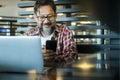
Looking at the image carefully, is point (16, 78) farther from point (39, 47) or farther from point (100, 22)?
point (100, 22)

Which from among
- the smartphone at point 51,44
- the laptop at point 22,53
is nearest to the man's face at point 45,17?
the smartphone at point 51,44

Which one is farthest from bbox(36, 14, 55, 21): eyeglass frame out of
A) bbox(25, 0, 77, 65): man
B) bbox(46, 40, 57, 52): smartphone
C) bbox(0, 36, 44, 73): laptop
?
bbox(0, 36, 44, 73): laptop

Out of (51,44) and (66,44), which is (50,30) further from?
(66,44)

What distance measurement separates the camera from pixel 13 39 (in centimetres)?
146

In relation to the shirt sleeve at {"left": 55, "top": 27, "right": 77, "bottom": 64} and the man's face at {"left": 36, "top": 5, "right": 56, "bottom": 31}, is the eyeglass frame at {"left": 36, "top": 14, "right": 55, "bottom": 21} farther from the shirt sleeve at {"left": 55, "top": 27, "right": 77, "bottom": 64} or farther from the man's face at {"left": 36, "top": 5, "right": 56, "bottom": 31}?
the shirt sleeve at {"left": 55, "top": 27, "right": 77, "bottom": 64}

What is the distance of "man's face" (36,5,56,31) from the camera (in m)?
3.03

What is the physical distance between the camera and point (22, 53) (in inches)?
57.3

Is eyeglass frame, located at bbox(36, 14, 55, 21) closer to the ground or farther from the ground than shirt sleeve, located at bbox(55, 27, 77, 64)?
farther from the ground

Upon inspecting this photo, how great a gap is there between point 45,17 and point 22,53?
64.0 inches

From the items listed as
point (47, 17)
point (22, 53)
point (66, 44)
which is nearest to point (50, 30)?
point (47, 17)

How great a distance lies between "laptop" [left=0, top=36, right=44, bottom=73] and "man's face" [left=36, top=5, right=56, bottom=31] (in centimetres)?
155

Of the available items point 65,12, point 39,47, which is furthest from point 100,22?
point 39,47

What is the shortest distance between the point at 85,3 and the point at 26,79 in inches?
128

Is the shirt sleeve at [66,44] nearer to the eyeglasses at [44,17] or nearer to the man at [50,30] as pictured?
the man at [50,30]
